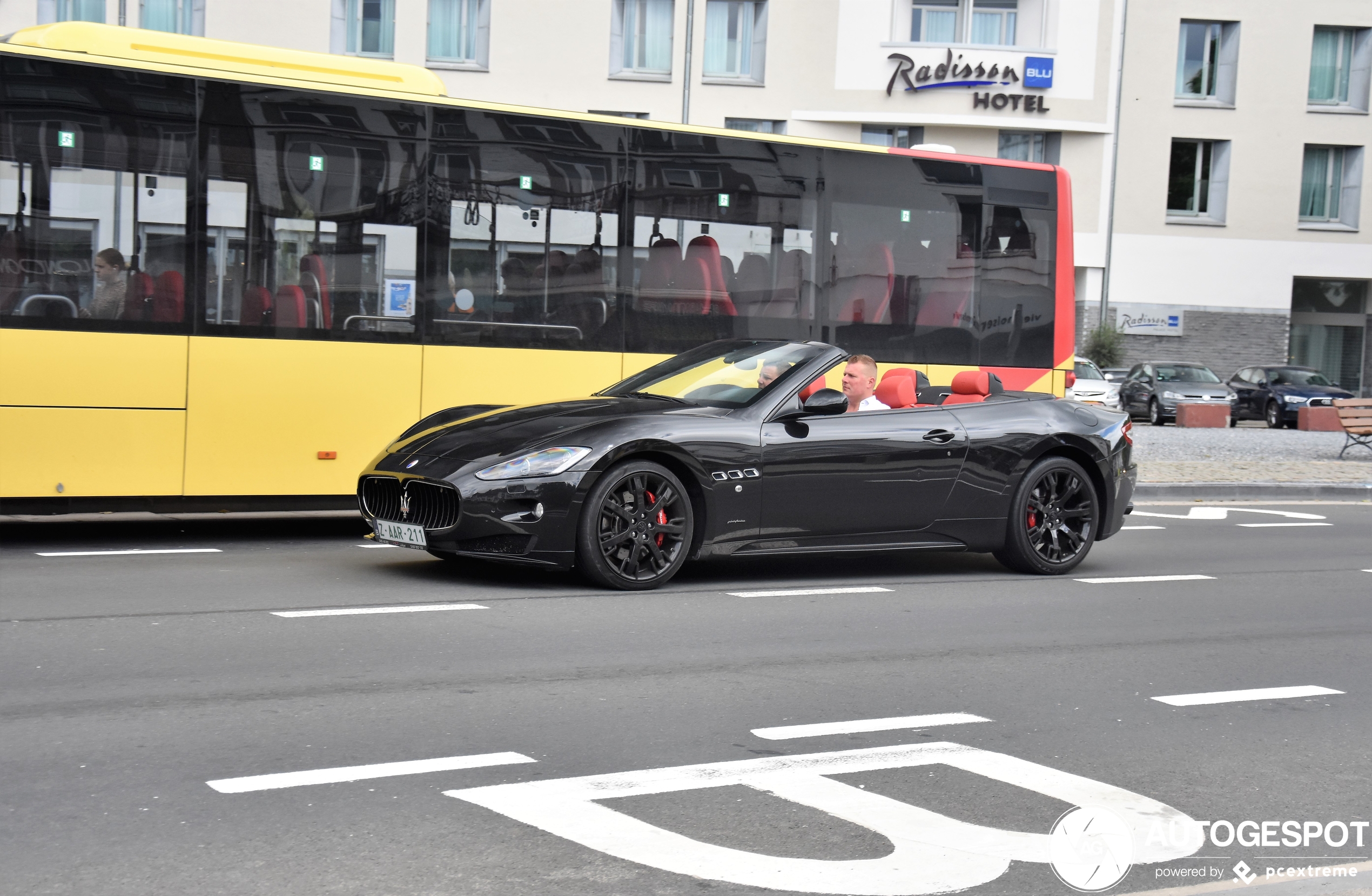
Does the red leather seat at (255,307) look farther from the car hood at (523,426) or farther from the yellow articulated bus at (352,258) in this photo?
the car hood at (523,426)

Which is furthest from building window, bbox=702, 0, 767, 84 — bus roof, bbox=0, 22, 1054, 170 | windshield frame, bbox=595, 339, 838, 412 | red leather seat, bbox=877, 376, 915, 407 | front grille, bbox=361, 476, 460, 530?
front grille, bbox=361, 476, 460, 530

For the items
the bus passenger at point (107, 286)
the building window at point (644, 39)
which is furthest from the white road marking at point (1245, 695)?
the building window at point (644, 39)

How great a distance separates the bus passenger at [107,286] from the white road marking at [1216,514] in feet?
30.9

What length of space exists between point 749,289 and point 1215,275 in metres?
35.4

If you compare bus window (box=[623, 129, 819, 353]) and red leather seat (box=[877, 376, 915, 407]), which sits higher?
bus window (box=[623, 129, 819, 353])

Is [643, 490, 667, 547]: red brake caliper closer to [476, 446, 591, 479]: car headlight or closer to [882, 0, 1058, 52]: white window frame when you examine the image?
[476, 446, 591, 479]: car headlight

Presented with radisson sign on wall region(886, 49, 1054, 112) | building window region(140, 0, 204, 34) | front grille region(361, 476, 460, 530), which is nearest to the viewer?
front grille region(361, 476, 460, 530)

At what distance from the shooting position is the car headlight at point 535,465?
8.20m

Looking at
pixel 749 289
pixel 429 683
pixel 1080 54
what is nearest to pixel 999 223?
pixel 749 289

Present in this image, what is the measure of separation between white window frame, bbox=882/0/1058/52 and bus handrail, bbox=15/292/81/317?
34292 mm

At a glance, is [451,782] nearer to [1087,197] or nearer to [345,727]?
[345,727]

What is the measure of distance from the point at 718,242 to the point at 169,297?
13.4 feet

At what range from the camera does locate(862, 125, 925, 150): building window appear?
136 ft

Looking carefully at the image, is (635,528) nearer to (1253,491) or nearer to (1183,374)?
(1253,491)
